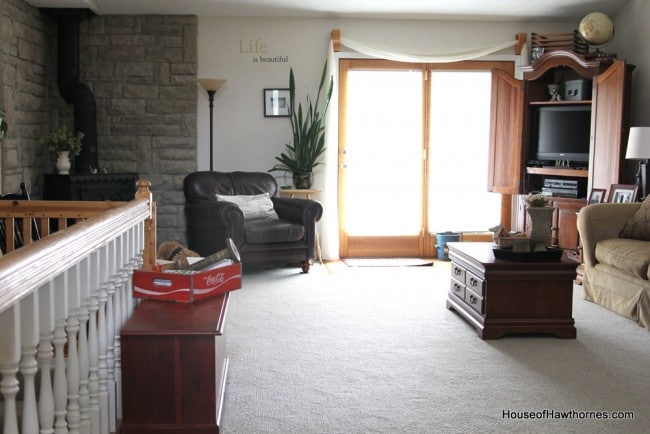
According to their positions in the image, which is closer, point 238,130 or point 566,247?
point 566,247

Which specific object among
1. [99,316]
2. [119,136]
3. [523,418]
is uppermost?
[119,136]

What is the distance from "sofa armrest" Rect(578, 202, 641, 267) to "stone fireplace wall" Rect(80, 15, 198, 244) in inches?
139

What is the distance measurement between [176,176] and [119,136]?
2.02 ft

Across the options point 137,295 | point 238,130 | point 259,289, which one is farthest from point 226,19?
point 137,295

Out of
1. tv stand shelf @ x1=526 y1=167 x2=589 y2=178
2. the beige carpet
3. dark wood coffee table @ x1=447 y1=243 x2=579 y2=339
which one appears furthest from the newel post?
tv stand shelf @ x1=526 y1=167 x2=589 y2=178

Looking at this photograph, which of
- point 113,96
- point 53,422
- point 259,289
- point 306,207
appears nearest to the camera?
point 53,422

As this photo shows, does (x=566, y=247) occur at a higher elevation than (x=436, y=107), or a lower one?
lower

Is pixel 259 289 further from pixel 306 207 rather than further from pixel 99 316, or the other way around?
pixel 99 316

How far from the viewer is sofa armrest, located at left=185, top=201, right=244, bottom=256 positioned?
5.71m

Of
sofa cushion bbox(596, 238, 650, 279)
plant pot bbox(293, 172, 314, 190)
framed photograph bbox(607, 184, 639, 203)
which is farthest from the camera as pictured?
plant pot bbox(293, 172, 314, 190)

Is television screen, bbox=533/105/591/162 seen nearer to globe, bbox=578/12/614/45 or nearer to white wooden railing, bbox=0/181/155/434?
globe, bbox=578/12/614/45

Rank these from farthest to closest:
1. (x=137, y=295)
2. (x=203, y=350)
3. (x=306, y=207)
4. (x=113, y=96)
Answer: (x=113, y=96)
(x=306, y=207)
(x=137, y=295)
(x=203, y=350)

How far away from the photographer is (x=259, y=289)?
5.53m

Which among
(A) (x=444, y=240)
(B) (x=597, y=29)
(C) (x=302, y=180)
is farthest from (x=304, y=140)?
(B) (x=597, y=29)
